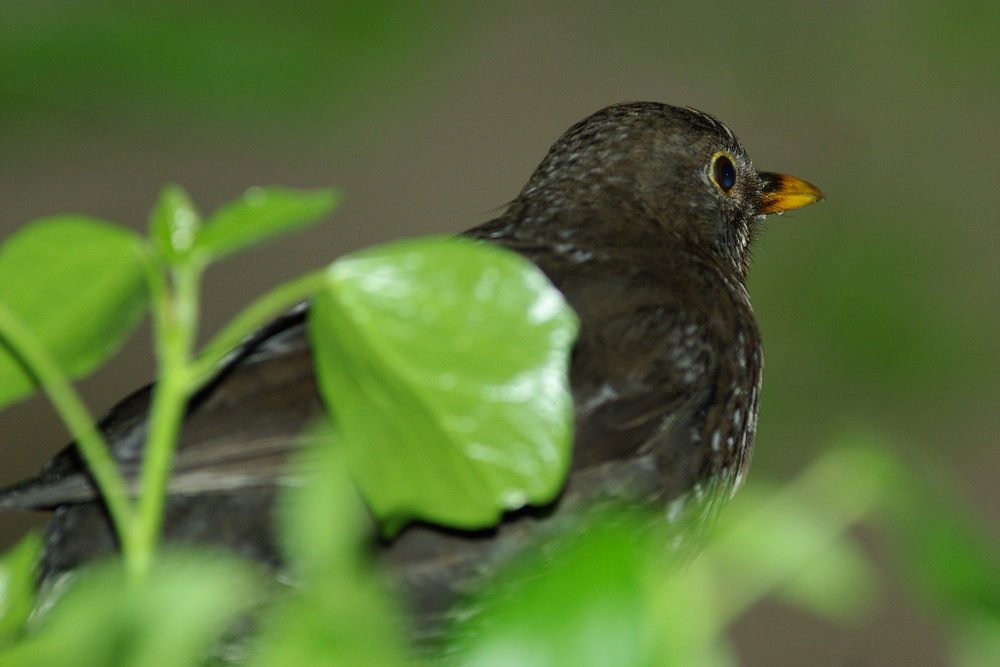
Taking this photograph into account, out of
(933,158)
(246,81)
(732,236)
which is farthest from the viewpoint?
(933,158)

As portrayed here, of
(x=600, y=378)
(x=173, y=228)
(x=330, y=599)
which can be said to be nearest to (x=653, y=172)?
(x=600, y=378)

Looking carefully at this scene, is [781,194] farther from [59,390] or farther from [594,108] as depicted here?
[594,108]

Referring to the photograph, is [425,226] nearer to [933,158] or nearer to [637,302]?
[933,158]

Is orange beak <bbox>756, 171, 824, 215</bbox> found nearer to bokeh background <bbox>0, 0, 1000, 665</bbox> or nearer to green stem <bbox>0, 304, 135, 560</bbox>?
bokeh background <bbox>0, 0, 1000, 665</bbox>

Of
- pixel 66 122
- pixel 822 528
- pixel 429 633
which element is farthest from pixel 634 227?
pixel 822 528

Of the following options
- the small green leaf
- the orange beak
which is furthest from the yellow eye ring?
the small green leaf

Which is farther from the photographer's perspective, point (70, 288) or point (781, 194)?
point (781, 194)
